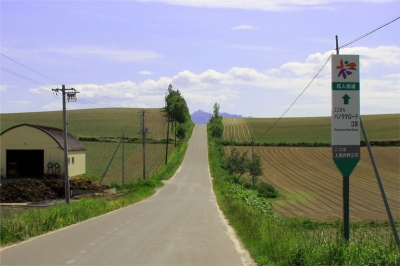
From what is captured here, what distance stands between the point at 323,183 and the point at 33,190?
32.2 meters

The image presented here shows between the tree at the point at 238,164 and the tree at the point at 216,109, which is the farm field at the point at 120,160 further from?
the tree at the point at 216,109

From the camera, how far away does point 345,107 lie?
31.2 ft

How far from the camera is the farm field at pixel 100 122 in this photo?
102 metres

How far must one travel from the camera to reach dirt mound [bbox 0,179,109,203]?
1400 inches

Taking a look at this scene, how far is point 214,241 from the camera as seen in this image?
12.4 metres

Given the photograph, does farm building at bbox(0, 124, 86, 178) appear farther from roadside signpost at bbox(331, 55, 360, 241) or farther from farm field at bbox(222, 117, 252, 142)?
farm field at bbox(222, 117, 252, 142)

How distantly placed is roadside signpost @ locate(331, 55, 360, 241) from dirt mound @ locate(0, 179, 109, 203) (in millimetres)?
30501

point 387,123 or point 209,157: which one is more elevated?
point 387,123

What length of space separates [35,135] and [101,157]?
57.7ft

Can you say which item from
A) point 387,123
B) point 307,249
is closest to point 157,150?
point 387,123

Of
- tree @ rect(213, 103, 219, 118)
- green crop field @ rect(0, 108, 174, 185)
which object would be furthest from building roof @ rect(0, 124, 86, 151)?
tree @ rect(213, 103, 219, 118)

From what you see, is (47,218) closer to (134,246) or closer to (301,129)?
(134,246)

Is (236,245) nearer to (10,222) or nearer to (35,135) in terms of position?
(10,222)

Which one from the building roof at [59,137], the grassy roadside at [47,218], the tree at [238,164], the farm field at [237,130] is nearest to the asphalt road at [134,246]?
the grassy roadside at [47,218]
